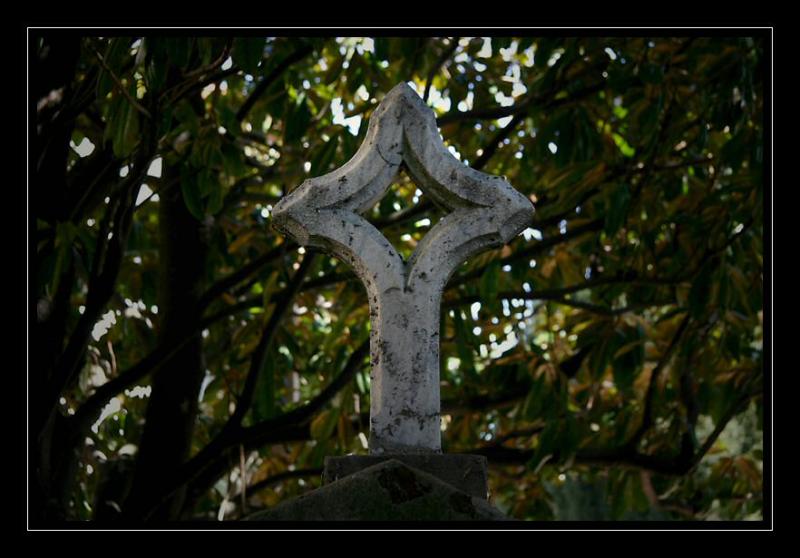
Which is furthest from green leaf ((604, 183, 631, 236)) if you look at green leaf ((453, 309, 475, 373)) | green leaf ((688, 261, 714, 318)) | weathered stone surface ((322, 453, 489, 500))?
weathered stone surface ((322, 453, 489, 500))

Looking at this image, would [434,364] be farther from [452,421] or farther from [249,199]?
[452,421]

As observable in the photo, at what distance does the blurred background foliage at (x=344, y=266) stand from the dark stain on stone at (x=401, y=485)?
2.94 m

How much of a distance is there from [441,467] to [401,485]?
28cm

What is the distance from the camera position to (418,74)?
6.41 metres

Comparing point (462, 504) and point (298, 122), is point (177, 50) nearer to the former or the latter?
point (298, 122)

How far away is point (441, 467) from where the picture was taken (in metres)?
A: 2.40

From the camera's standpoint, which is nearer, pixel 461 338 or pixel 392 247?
pixel 392 247

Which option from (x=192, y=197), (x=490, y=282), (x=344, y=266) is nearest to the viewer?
(x=192, y=197)

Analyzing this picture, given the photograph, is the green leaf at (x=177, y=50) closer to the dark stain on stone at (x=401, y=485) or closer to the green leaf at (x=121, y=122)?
the green leaf at (x=121, y=122)

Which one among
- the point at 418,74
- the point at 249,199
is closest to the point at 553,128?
the point at 418,74

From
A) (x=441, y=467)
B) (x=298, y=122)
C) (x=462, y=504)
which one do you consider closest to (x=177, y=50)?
(x=298, y=122)

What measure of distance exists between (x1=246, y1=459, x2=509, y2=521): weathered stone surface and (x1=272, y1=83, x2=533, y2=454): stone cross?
373mm

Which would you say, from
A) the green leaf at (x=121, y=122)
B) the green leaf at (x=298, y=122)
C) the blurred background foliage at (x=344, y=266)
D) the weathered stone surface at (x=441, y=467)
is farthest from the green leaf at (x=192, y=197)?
the weathered stone surface at (x=441, y=467)

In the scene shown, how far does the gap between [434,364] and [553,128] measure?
336 centimetres
